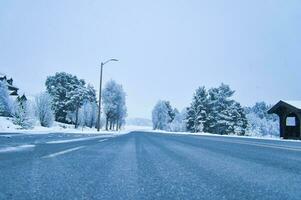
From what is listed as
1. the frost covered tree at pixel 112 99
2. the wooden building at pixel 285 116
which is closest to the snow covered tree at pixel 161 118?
the frost covered tree at pixel 112 99

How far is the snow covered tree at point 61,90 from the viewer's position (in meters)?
98.7

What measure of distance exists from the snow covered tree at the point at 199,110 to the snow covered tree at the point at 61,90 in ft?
117

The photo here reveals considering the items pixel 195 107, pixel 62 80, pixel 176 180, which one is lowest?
pixel 176 180

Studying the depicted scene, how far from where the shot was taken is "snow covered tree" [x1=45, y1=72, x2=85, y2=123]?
9869cm

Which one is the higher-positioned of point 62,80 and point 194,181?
point 62,80

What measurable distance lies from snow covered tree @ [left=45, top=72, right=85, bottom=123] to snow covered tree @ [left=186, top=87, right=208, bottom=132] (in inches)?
1399

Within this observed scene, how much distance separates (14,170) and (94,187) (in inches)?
42.8

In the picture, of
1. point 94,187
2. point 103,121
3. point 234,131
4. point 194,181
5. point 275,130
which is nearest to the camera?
point 94,187

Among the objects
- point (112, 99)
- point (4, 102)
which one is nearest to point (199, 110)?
point (112, 99)

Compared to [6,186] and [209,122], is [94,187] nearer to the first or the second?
[6,186]

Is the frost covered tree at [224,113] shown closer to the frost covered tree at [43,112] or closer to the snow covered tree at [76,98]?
the frost covered tree at [43,112]

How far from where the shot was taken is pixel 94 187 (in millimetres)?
2434

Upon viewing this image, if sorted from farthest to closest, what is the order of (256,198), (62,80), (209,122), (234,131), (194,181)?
(62,80), (209,122), (234,131), (194,181), (256,198)

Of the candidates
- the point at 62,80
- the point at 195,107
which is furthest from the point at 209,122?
the point at 62,80
